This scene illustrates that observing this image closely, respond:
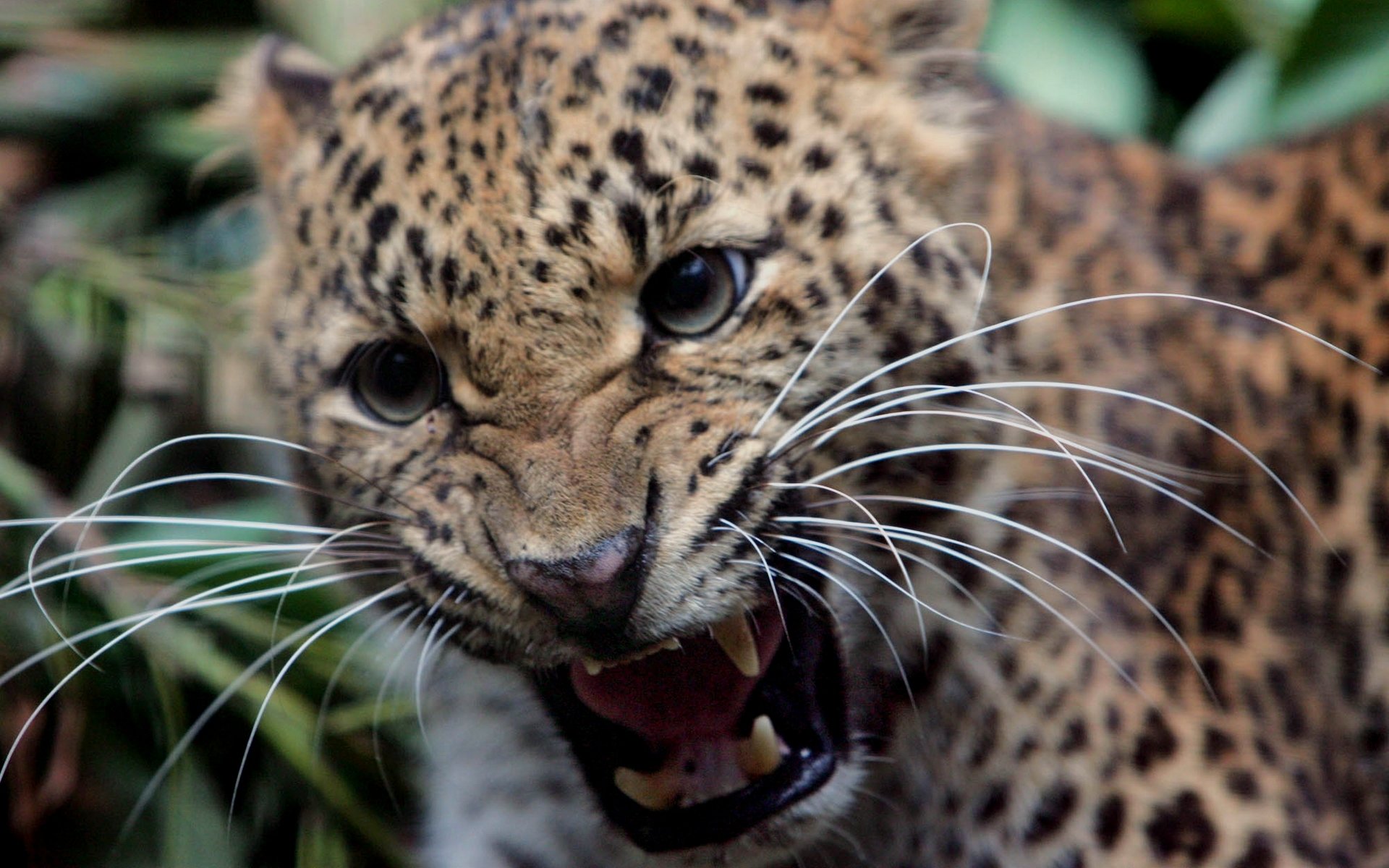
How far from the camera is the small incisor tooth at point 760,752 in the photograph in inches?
106

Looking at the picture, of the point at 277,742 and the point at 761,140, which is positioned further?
the point at 277,742

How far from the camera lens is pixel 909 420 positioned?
2787 millimetres

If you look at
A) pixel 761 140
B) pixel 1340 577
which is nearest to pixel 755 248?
pixel 761 140

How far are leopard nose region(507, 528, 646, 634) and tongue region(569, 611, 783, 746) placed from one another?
14.9 inches

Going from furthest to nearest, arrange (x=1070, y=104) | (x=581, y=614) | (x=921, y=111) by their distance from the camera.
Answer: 1. (x=1070, y=104)
2. (x=921, y=111)
3. (x=581, y=614)

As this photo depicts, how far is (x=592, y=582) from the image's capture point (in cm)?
231

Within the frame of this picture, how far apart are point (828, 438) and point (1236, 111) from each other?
3.24 meters

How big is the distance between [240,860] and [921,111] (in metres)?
2.58

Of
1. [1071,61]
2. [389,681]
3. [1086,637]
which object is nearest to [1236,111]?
[1071,61]

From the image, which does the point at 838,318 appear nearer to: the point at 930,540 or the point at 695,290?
the point at 695,290

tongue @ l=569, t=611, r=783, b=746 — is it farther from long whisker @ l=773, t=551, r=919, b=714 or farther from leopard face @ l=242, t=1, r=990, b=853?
long whisker @ l=773, t=551, r=919, b=714

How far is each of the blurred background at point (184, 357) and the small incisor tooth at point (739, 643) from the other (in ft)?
2.82

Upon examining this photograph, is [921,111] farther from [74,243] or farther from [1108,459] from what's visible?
[74,243]

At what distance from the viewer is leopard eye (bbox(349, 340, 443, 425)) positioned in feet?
9.14
